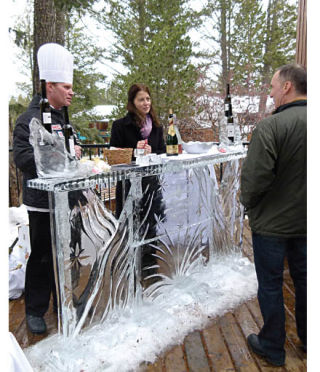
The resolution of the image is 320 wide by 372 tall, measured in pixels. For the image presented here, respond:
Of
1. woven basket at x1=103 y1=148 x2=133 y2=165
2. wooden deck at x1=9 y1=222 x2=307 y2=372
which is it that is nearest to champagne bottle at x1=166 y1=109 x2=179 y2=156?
woven basket at x1=103 y1=148 x2=133 y2=165

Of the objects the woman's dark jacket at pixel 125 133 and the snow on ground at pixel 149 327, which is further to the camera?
the woman's dark jacket at pixel 125 133

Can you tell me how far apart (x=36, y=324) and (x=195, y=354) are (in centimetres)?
94

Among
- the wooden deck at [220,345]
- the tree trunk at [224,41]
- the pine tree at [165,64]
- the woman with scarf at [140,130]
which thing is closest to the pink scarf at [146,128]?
the woman with scarf at [140,130]

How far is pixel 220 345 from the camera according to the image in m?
1.85

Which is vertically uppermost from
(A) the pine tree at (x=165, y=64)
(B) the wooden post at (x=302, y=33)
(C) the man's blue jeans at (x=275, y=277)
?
(A) the pine tree at (x=165, y=64)

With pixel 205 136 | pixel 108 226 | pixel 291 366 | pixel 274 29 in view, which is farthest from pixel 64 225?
pixel 274 29

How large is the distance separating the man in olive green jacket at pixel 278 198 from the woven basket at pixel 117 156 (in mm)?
669

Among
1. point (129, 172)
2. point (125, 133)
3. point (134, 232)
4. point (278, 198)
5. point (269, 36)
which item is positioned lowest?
point (134, 232)

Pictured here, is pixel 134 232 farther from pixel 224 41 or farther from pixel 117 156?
pixel 224 41

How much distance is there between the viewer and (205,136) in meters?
Result: 8.93

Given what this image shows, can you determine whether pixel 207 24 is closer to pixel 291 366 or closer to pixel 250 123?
pixel 250 123

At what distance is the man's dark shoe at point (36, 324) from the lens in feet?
6.44

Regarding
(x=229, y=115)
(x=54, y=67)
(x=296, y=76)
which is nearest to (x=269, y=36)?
(x=229, y=115)

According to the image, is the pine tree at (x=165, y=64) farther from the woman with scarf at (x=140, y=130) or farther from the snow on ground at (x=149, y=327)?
the snow on ground at (x=149, y=327)
